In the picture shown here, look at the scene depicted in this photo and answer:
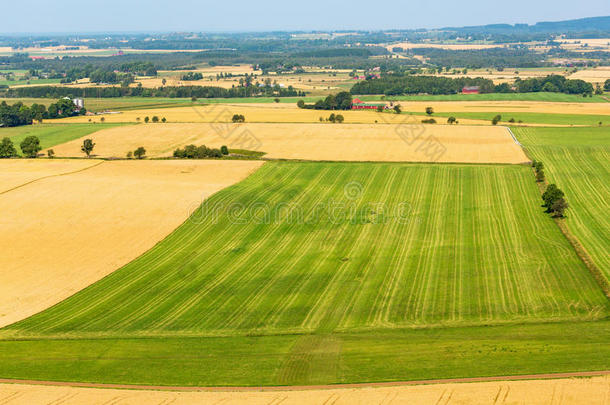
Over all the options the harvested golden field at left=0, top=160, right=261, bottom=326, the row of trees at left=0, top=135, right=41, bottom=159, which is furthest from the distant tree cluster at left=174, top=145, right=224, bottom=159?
the row of trees at left=0, top=135, right=41, bottom=159

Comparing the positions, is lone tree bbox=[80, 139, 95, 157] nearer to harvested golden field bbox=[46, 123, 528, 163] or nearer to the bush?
harvested golden field bbox=[46, 123, 528, 163]

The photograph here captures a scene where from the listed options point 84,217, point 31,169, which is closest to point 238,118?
point 31,169

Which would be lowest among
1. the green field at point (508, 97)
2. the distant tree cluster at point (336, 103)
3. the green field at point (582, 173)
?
the green field at point (582, 173)

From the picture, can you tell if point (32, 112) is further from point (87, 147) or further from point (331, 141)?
point (331, 141)

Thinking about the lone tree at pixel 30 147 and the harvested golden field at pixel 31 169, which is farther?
the lone tree at pixel 30 147

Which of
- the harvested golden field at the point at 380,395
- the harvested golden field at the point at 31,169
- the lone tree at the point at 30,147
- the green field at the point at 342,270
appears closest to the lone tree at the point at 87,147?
the harvested golden field at the point at 31,169

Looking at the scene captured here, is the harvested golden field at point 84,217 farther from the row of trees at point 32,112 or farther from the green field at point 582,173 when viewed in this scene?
the row of trees at point 32,112

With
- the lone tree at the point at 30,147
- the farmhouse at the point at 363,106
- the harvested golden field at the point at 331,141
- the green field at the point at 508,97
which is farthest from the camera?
the green field at the point at 508,97
